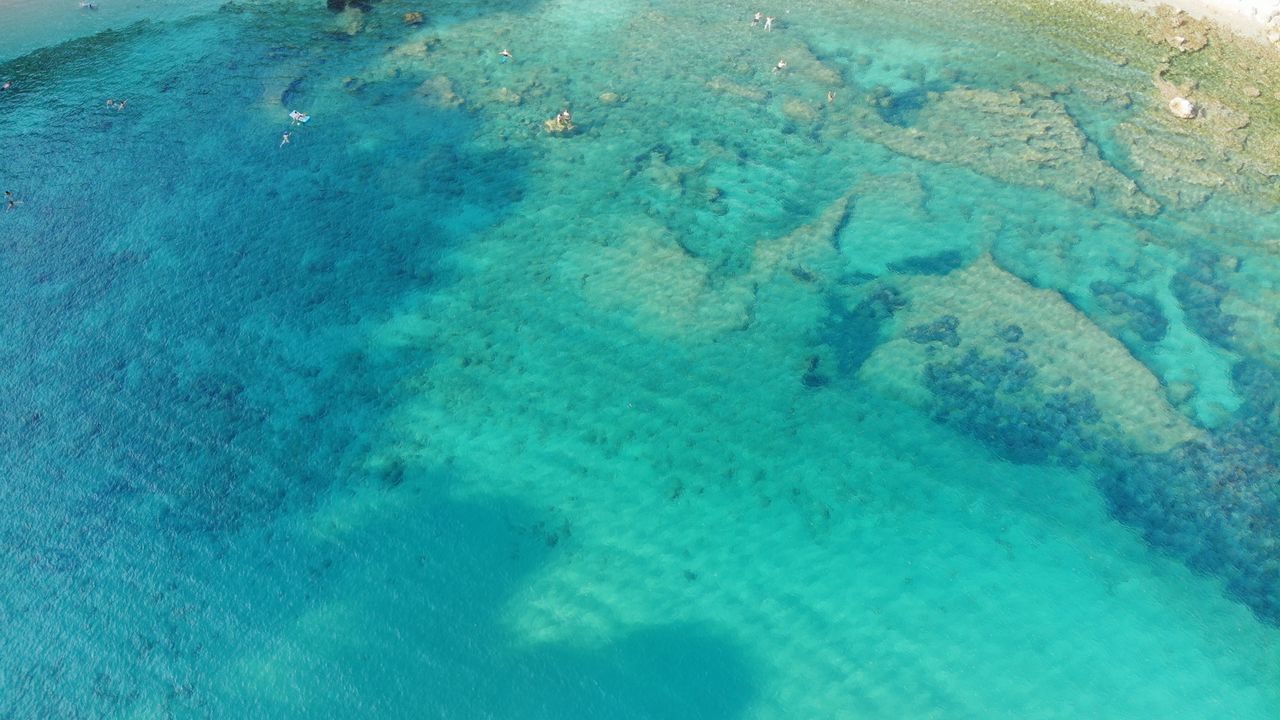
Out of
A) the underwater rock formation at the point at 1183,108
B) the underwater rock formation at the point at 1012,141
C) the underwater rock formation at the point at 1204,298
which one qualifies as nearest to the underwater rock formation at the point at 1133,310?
the underwater rock formation at the point at 1204,298

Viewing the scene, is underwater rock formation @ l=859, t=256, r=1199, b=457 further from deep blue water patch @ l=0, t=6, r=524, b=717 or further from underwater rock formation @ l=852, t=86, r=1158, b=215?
deep blue water patch @ l=0, t=6, r=524, b=717

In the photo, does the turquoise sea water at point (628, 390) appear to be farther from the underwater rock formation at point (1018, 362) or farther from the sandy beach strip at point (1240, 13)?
the sandy beach strip at point (1240, 13)

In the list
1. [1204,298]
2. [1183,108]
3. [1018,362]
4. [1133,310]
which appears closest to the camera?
[1018,362]

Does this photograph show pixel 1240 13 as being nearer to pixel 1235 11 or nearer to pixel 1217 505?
pixel 1235 11

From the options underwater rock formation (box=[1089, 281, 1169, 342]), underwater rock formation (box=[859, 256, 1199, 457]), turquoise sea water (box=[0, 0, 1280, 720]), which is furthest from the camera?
underwater rock formation (box=[1089, 281, 1169, 342])

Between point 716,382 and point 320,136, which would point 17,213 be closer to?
point 320,136

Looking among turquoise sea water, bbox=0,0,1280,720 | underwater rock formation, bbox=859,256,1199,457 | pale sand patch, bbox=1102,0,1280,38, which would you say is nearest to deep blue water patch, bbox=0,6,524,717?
turquoise sea water, bbox=0,0,1280,720

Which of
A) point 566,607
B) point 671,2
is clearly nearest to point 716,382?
point 566,607

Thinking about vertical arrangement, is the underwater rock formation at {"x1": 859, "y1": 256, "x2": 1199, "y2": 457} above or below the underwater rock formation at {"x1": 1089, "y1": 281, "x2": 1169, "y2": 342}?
below

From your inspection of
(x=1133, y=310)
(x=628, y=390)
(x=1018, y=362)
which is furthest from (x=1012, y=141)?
(x=628, y=390)
